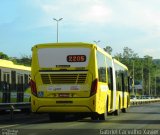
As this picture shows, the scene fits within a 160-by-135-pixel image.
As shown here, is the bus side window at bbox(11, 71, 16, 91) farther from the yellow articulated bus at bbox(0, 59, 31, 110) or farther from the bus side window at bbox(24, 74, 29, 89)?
the bus side window at bbox(24, 74, 29, 89)

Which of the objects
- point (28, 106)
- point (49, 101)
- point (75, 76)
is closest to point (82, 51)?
point (75, 76)

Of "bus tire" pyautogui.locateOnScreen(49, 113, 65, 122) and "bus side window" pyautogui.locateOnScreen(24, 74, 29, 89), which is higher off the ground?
"bus side window" pyautogui.locateOnScreen(24, 74, 29, 89)

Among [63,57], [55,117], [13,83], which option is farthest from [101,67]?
[13,83]

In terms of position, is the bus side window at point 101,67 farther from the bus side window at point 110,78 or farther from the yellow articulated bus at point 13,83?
the yellow articulated bus at point 13,83

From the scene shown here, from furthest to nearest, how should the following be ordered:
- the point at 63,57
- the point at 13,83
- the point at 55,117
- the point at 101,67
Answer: the point at 13,83 < the point at 55,117 < the point at 101,67 < the point at 63,57

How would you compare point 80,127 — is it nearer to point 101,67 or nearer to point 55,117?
point 101,67

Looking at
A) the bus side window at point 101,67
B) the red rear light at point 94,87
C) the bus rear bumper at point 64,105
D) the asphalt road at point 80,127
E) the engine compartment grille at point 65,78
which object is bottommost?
the asphalt road at point 80,127

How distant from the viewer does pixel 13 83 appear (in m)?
35.7

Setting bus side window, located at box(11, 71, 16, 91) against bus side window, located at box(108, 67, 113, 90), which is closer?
bus side window, located at box(108, 67, 113, 90)

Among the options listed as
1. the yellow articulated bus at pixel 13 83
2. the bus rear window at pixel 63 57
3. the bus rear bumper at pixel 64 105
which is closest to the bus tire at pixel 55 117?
the bus rear bumper at pixel 64 105

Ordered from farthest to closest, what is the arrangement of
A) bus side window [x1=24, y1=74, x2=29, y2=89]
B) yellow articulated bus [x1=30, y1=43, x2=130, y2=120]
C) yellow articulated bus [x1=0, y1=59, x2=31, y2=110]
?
1. bus side window [x1=24, y1=74, x2=29, y2=89]
2. yellow articulated bus [x1=0, y1=59, x2=31, y2=110]
3. yellow articulated bus [x1=30, y1=43, x2=130, y2=120]

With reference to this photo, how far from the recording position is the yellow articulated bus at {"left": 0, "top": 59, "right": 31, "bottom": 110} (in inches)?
1337

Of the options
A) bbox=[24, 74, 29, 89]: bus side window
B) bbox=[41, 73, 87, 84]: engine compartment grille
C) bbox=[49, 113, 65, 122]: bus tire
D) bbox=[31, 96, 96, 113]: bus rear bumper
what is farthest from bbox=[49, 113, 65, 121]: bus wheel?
bbox=[24, 74, 29, 89]: bus side window

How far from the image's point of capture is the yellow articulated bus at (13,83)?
1337 inches
